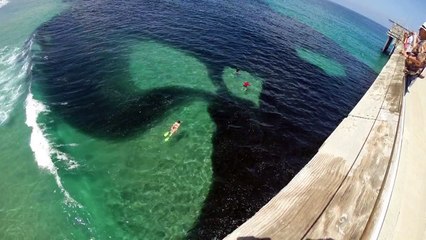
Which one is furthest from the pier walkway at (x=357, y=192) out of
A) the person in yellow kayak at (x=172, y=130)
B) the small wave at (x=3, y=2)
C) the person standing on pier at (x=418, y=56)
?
the small wave at (x=3, y=2)

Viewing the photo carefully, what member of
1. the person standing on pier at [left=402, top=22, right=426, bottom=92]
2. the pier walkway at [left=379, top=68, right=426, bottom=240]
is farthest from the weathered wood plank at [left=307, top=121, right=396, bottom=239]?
the person standing on pier at [left=402, top=22, right=426, bottom=92]

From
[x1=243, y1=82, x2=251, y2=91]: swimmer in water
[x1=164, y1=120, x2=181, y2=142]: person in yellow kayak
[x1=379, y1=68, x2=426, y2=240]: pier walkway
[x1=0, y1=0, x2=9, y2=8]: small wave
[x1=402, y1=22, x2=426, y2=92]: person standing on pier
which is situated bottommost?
[x1=0, y1=0, x2=9, y2=8]: small wave

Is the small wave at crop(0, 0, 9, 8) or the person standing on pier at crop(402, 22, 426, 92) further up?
the person standing on pier at crop(402, 22, 426, 92)

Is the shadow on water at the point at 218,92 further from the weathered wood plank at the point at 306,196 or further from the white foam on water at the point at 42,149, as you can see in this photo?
the weathered wood plank at the point at 306,196

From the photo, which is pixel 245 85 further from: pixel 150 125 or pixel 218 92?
pixel 150 125

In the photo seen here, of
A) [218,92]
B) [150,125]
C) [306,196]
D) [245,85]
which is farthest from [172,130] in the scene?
[306,196]

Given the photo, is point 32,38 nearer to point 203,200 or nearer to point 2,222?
point 2,222

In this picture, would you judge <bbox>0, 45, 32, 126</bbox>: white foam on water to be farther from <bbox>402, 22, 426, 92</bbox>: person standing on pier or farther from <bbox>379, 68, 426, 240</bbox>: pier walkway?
<bbox>402, 22, 426, 92</bbox>: person standing on pier
